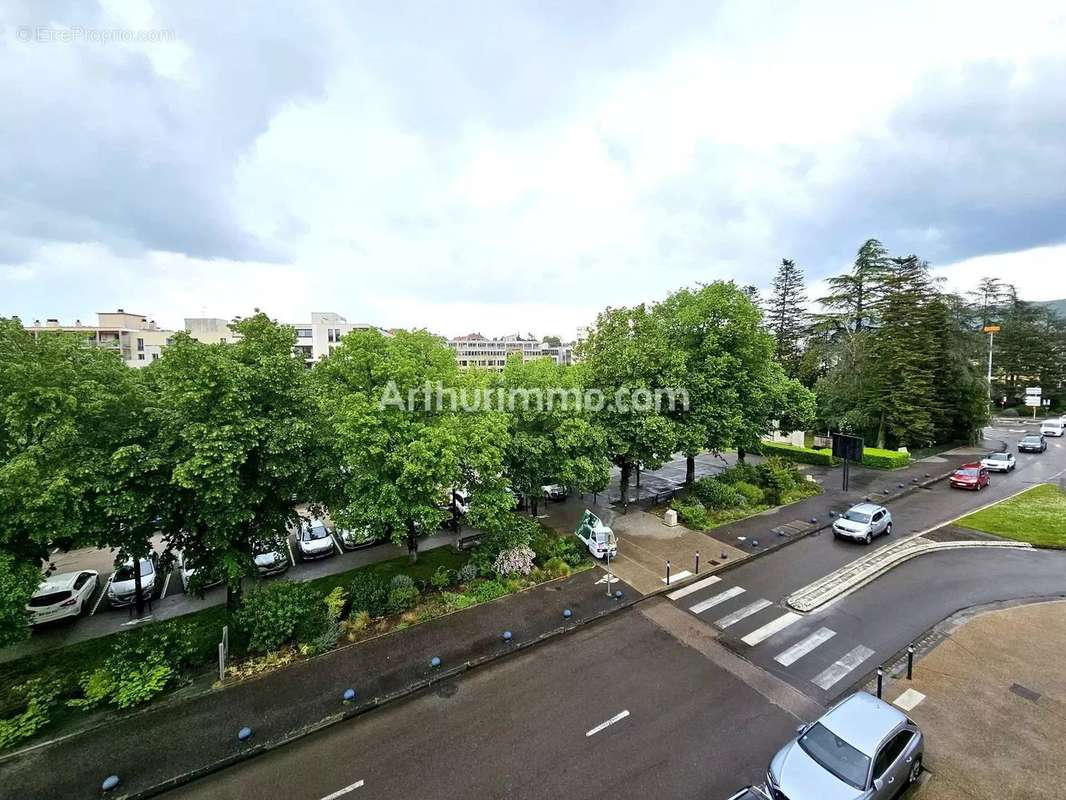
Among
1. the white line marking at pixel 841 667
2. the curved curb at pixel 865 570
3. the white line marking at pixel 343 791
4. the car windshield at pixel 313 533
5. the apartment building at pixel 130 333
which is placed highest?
the apartment building at pixel 130 333

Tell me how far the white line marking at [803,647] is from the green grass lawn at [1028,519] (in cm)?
1308

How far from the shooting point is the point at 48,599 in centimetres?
1456

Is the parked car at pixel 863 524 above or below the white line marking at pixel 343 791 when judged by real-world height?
above

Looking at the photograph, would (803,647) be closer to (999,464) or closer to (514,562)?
(514,562)

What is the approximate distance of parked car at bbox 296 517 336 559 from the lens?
63.0ft

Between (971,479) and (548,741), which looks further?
(971,479)

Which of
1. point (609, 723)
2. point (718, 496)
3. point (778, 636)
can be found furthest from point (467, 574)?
point (718, 496)

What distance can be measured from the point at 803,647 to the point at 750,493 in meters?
12.5

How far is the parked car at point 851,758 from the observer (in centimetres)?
730

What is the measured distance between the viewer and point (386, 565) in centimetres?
1833

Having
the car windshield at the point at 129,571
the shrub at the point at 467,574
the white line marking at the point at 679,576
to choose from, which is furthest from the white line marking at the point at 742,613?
the car windshield at the point at 129,571

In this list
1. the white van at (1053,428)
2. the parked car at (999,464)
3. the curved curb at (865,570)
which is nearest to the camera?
the curved curb at (865,570)

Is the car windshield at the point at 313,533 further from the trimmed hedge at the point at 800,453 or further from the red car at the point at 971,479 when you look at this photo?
the red car at the point at 971,479

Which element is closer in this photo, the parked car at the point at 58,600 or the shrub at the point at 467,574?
the parked car at the point at 58,600
